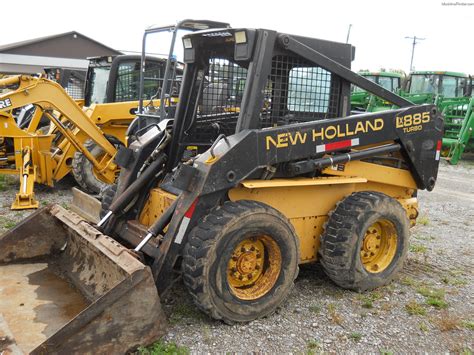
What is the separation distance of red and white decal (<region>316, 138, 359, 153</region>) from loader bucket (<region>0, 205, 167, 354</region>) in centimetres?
173

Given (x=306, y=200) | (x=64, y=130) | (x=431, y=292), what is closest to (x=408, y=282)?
(x=431, y=292)

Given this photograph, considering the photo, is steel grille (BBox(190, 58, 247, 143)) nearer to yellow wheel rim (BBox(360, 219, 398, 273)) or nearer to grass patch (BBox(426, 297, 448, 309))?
yellow wheel rim (BBox(360, 219, 398, 273))

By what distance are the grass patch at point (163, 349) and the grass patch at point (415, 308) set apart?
1.92m

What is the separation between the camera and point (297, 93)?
14.0 feet

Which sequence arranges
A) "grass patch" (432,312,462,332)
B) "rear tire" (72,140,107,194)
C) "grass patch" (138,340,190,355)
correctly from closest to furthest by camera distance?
1. "grass patch" (138,340,190,355)
2. "grass patch" (432,312,462,332)
3. "rear tire" (72,140,107,194)

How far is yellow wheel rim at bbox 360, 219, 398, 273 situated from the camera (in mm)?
4448

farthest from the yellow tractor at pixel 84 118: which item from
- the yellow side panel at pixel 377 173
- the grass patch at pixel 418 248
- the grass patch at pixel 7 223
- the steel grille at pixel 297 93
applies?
the grass patch at pixel 418 248

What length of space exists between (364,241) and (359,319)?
78cm

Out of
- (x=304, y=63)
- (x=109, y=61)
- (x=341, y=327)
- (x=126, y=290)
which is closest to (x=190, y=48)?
(x=304, y=63)

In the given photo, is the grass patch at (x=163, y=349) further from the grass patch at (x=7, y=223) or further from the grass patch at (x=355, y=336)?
the grass patch at (x=7, y=223)

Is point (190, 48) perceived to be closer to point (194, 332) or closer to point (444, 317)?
point (194, 332)

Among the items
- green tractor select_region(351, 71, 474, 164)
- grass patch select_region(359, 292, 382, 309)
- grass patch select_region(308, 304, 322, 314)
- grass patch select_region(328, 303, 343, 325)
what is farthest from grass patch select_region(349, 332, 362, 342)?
green tractor select_region(351, 71, 474, 164)

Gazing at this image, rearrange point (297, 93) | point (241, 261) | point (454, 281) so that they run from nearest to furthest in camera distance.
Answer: point (241, 261) < point (297, 93) < point (454, 281)

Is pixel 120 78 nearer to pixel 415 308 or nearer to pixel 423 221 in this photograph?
pixel 423 221
